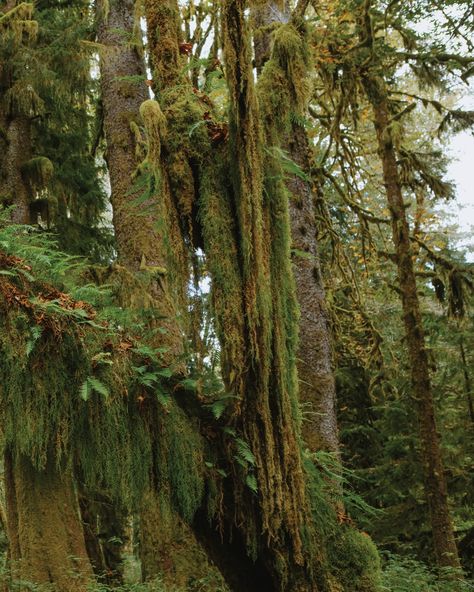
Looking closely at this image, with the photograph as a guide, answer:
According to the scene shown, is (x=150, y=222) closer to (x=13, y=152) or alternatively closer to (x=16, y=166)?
(x=16, y=166)

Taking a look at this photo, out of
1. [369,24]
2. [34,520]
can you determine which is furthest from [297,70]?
[369,24]

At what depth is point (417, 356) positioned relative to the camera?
11.7 metres

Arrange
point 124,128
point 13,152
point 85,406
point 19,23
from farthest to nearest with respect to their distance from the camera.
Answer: point 13,152 → point 19,23 → point 124,128 → point 85,406

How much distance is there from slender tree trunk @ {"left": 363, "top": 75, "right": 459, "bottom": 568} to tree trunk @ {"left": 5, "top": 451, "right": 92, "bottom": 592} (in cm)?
621

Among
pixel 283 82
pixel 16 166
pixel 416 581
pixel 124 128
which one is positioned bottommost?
pixel 416 581

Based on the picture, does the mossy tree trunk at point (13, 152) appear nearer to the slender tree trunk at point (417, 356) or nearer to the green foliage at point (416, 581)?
the slender tree trunk at point (417, 356)

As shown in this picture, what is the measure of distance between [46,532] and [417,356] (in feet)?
24.7

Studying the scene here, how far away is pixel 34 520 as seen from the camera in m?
6.33

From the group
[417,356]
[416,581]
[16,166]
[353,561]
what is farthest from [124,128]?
[416,581]

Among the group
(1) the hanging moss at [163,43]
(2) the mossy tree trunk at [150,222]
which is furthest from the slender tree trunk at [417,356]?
(1) the hanging moss at [163,43]

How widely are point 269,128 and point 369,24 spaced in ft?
19.6

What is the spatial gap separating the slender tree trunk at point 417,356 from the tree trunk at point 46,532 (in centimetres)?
621

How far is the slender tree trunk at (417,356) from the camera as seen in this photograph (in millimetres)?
10492

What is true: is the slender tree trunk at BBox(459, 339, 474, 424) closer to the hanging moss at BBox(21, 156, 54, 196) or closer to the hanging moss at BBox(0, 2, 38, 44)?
the hanging moss at BBox(21, 156, 54, 196)
